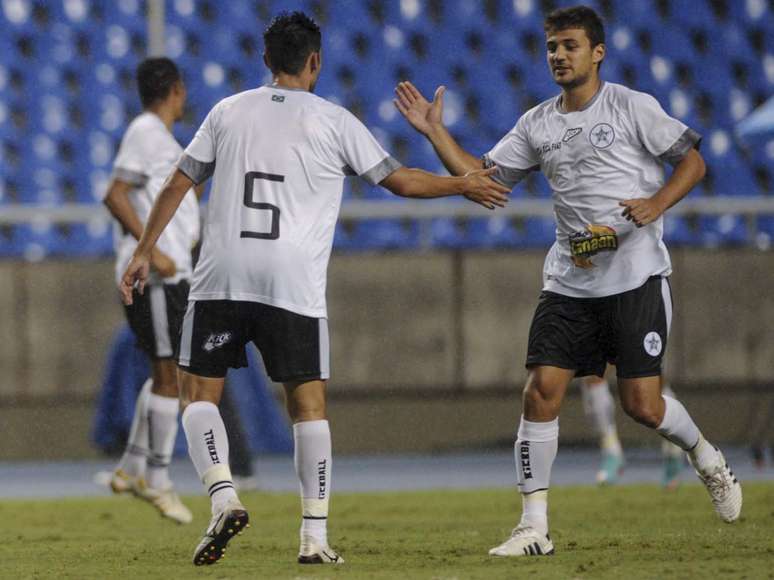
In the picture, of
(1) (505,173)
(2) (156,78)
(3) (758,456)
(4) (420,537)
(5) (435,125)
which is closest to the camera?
(5) (435,125)

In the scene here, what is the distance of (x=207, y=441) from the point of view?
253 inches

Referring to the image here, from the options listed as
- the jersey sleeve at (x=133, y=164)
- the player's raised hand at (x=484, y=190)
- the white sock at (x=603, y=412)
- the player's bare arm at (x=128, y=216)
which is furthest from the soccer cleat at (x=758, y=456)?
the player's raised hand at (x=484, y=190)

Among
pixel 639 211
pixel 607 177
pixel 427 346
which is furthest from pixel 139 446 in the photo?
pixel 427 346

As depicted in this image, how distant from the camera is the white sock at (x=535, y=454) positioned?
6.72m

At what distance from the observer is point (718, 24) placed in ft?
50.1

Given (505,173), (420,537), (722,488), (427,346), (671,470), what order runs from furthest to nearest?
(427,346)
(671,470)
(420,537)
(722,488)
(505,173)

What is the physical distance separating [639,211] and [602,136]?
0.41 metres

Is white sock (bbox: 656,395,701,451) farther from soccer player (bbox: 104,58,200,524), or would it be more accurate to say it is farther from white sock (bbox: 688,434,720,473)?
soccer player (bbox: 104,58,200,524)

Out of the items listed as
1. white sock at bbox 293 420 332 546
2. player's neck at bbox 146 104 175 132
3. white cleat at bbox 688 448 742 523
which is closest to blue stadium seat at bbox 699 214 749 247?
player's neck at bbox 146 104 175 132

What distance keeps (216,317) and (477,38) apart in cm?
914

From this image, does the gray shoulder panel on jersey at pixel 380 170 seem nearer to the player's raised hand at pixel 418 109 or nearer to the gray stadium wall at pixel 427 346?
the player's raised hand at pixel 418 109

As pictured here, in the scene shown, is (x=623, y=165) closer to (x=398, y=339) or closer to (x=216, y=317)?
(x=216, y=317)

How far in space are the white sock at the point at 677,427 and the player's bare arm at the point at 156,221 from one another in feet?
7.34

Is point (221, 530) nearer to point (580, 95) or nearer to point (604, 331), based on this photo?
point (604, 331)
